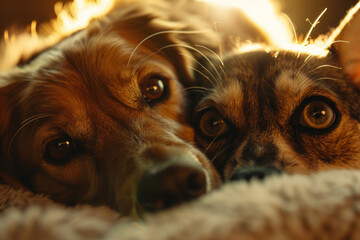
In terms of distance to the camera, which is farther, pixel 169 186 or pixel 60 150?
pixel 60 150

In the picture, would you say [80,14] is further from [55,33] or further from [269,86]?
[269,86]

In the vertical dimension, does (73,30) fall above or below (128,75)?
above

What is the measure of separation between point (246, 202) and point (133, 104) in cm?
94

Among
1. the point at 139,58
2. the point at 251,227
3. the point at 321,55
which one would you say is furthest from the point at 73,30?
the point at 251,227

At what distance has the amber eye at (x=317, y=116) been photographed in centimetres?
143

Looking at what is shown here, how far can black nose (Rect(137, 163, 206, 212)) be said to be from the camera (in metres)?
1.05

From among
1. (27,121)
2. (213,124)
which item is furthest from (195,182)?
(27,121)

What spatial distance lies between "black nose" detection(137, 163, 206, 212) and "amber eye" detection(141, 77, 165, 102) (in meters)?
0.58

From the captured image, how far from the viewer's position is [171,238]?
75 cm

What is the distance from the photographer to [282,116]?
4.86 ft

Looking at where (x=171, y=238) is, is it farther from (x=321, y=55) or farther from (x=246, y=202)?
(x=321, y=55)

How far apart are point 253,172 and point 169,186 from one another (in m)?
0.35

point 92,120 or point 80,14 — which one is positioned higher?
point 80,14

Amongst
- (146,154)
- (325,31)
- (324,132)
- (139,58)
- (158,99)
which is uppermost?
(325,31)
